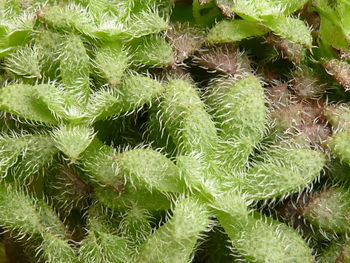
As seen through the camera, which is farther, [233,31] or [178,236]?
[233,31]

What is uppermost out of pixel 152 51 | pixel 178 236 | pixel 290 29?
pixel 290 29

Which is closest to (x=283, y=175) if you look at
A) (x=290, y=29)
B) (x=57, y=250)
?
(x=290, y=29)

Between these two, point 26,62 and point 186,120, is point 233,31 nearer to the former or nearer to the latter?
point 186,120

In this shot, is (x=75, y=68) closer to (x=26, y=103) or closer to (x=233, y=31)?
(x=26, y=103)

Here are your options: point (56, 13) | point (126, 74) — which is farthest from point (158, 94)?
point (56, 13)

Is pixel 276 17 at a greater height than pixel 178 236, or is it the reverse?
pixel 276 17

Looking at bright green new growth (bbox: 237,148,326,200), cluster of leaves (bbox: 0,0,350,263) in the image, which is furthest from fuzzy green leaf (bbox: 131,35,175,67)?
bright green new growth (bbox: 237,148,326,200)

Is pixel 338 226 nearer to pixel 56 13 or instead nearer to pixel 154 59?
pixel 154 59

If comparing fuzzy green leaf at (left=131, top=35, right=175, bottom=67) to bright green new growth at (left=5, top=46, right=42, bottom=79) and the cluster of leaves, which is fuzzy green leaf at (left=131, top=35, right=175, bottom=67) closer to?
the cluster of leaves

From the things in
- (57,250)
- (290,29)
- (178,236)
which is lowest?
(57,250)

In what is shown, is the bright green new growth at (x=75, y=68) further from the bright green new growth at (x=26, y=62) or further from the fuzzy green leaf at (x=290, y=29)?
the fuzzy green leaf at (x=290, y=29)

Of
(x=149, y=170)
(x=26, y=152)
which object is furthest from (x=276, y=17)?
(x=26, y=152)
